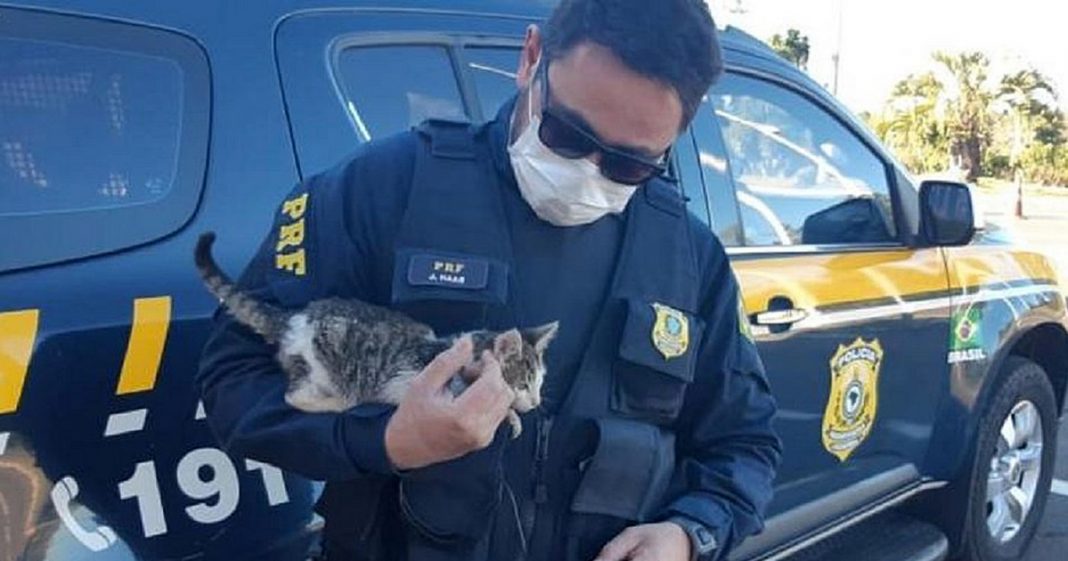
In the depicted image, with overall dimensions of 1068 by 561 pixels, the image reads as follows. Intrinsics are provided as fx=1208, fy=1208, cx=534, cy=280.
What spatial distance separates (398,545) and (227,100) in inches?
33.3

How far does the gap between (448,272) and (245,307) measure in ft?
0.85

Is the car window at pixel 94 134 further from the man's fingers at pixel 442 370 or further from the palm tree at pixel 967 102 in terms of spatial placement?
the palm tree at pixel 967 102

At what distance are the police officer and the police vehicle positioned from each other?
140 mm

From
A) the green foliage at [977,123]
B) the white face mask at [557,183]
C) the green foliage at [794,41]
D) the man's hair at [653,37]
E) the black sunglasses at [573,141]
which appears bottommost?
the green foliage at [977,123]

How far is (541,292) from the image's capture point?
1.64 metres

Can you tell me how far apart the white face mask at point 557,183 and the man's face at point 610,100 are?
0.03 meters

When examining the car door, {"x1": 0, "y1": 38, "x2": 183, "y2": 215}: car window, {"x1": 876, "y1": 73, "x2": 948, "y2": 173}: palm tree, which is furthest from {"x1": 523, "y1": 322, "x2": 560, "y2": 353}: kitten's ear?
{"x1": 876, "y1": 73, "x2": 948, "y2": 173}: palm tree

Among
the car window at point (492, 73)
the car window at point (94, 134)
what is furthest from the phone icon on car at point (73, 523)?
the car window at point (492, 73)

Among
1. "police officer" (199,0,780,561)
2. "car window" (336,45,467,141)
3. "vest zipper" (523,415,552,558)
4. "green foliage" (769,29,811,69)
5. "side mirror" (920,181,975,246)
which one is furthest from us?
"green foliage" (769,29,811,69)

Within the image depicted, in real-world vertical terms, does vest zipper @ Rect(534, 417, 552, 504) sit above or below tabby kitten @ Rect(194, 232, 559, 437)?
below

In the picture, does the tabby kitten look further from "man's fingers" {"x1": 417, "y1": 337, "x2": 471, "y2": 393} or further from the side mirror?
the side mirror

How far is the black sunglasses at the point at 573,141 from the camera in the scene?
61.6 inches

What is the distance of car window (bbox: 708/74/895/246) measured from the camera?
3.30m

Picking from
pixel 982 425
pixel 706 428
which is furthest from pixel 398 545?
pixel 982 425
